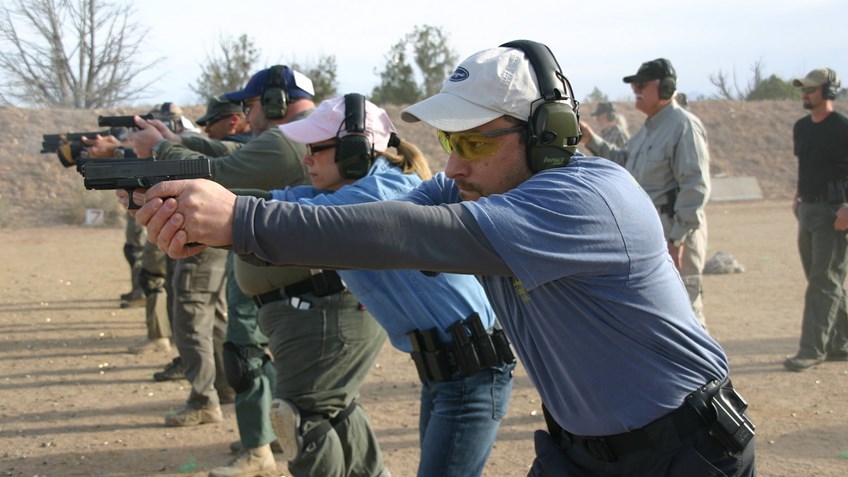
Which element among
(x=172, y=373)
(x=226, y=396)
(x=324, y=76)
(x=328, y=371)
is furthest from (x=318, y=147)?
(x=324, y=76)

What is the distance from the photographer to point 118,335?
30.9ft

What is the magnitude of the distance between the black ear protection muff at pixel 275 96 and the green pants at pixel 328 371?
1425mm

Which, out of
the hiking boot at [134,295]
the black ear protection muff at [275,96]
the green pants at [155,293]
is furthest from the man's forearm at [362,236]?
the hiking boot at [134,295]

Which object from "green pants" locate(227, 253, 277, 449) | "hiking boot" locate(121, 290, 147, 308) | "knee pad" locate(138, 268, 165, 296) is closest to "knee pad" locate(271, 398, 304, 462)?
"green pants" locate(227, 253, 277, 449)

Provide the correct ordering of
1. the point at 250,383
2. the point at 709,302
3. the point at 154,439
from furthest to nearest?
the point at 709,302
the point at 154,439
the point at 250,383

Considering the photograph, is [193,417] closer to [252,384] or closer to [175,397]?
[175,397]

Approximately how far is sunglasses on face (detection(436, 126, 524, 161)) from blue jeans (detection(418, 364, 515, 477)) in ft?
3.90

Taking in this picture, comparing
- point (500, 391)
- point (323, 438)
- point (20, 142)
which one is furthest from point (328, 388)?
point (20, 142)

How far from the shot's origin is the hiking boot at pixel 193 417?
20.3ft

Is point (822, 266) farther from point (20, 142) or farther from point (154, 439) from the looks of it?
point (20, 142)

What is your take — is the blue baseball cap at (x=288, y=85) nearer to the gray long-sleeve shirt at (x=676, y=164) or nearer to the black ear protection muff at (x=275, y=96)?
the black ear protection muff at (x=275, y=96)

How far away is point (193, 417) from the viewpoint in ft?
20.4

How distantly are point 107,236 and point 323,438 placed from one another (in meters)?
16.9

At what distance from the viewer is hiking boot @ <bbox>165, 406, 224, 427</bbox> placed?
6184 millimetres
